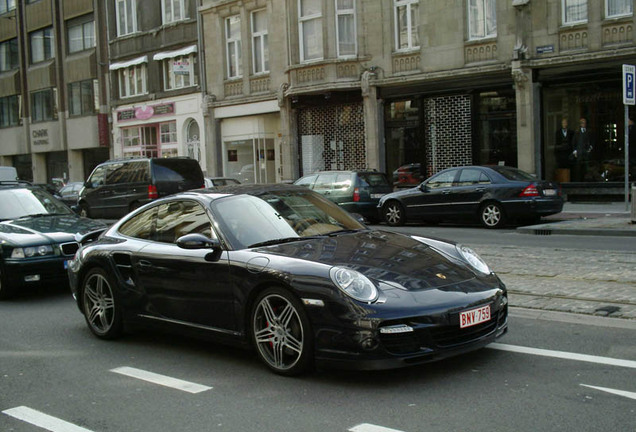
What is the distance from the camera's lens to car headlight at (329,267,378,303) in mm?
5168

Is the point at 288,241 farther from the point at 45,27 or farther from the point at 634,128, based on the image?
the point at 45,27

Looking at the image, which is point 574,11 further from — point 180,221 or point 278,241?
point 278,241

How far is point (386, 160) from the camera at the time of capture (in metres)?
27.2

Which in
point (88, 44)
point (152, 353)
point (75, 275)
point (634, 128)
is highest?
point (88, 44)

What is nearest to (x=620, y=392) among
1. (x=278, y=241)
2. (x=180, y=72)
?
(x=278, y=241)

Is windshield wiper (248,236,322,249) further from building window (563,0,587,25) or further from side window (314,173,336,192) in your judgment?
building window (563,0,587,25)

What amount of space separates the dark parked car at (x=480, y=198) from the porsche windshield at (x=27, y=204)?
31.9 ft

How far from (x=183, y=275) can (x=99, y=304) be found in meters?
1.44

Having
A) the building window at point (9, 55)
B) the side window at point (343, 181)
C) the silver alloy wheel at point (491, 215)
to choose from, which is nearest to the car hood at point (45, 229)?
the silver alloy wheel at point (491, 215)

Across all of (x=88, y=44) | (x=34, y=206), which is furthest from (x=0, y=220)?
(x=88, y=44)

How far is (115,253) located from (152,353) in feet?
3.51

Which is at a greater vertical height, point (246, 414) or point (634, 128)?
point (634, 128)

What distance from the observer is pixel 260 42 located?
103 ft

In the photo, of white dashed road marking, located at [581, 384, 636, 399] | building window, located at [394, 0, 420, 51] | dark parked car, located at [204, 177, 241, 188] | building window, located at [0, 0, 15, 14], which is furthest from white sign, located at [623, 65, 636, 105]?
building window, located at [0, 0, 15, 14]
